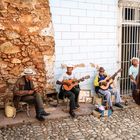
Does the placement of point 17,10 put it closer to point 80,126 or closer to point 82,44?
point 82,44

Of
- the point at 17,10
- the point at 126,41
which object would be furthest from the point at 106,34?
the point at 17,10

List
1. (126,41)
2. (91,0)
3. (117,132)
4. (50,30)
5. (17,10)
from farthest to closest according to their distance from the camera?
(126,41) → (91,0) → (50,30) → (17,10) → (117,132)

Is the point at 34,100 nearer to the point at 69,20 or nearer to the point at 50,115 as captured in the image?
the point at 50,115

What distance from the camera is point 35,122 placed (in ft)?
23.1

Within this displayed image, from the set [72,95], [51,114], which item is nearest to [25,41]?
[72,95]

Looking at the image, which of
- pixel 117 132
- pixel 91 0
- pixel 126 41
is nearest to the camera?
pixel 117 132

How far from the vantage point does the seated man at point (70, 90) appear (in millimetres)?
7613

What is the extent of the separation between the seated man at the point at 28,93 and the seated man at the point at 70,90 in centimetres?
77

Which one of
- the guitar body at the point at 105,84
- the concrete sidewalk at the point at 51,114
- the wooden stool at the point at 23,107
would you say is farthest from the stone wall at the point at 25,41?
the guitar body at the point at 105,84

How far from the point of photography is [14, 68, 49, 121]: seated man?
714 centimetres

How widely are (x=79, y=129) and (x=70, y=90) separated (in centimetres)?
136

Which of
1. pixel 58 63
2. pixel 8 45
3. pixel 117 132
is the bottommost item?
pixel 117 132

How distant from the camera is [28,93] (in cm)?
722

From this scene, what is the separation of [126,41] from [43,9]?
10.8 ft
